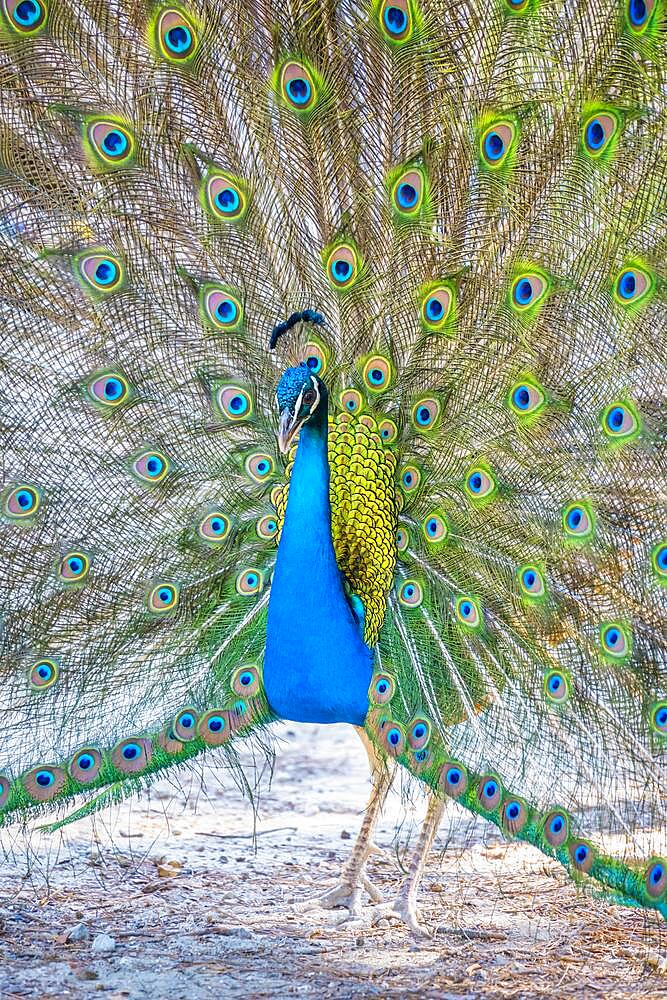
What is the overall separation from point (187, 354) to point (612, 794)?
1.72 m

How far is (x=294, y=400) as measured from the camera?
288 centimetres

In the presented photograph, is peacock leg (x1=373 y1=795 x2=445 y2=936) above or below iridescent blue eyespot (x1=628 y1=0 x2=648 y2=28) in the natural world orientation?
below

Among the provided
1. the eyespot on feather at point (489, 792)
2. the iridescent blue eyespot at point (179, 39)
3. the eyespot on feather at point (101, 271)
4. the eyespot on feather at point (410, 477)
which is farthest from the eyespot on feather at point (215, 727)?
the iridescent blue eyespot at point (179, 39)

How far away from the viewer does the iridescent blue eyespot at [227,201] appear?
330cm

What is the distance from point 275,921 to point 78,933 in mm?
621

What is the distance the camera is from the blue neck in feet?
10.2

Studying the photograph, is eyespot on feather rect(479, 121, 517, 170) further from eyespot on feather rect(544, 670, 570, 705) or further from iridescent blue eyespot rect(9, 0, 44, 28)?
eyespot on feather rect(544, 670, 570, 705)

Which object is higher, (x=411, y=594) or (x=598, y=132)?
(x=598, y=132)

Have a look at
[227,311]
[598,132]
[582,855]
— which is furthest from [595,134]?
[582,855]

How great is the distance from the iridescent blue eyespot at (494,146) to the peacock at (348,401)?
0.10ft

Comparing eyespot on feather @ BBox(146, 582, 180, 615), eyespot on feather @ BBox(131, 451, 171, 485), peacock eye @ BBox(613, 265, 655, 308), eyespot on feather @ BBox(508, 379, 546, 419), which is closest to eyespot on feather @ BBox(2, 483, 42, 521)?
eyespot on feather @ BBox(131, 451, 171, 485)

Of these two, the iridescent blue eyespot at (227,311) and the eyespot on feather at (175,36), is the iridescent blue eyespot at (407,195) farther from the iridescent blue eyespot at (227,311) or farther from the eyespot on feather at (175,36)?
the eyespot on feather at (175,36)

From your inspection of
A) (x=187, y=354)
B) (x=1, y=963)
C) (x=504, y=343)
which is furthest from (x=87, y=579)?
(x=504, y=343)

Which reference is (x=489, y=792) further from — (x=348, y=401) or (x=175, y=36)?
(x=175, y=36)
